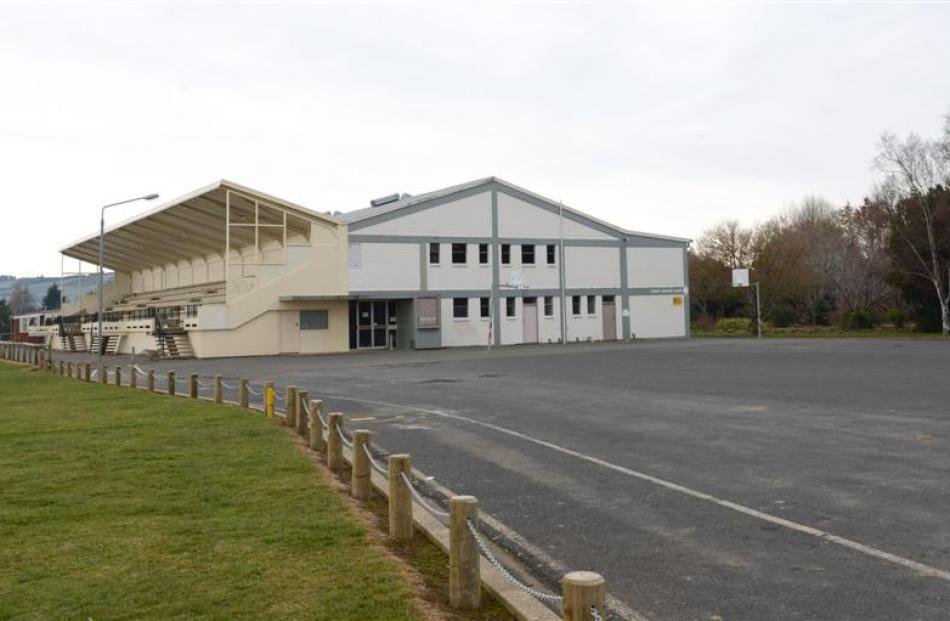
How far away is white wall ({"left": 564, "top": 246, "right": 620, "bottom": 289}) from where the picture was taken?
4866cm

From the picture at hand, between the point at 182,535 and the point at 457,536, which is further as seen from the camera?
the point at 182,535

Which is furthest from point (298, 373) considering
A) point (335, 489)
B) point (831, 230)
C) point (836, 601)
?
point (831, 230)

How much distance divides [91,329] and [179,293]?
559cm

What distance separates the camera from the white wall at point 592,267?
48.7m

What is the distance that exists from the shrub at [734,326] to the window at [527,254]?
19234 millimetres

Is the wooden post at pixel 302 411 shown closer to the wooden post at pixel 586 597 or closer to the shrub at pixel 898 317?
the wooden post at pixel 586 597

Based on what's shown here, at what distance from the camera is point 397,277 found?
140 ft

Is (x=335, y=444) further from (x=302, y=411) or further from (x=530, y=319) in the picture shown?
(x=530, y=319)

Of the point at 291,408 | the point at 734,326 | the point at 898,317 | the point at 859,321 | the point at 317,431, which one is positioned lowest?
the point at 317,431

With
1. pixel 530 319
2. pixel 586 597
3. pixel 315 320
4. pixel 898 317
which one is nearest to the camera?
pixel 586 597

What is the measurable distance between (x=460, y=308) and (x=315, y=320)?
26.8 feet

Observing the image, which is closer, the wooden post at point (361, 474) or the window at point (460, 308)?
the wooden post at point (361, 474)

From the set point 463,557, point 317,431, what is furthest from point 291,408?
point 463,557

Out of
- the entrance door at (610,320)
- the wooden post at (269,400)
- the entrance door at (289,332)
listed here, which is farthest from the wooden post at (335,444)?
the entrance door at (610,320)
